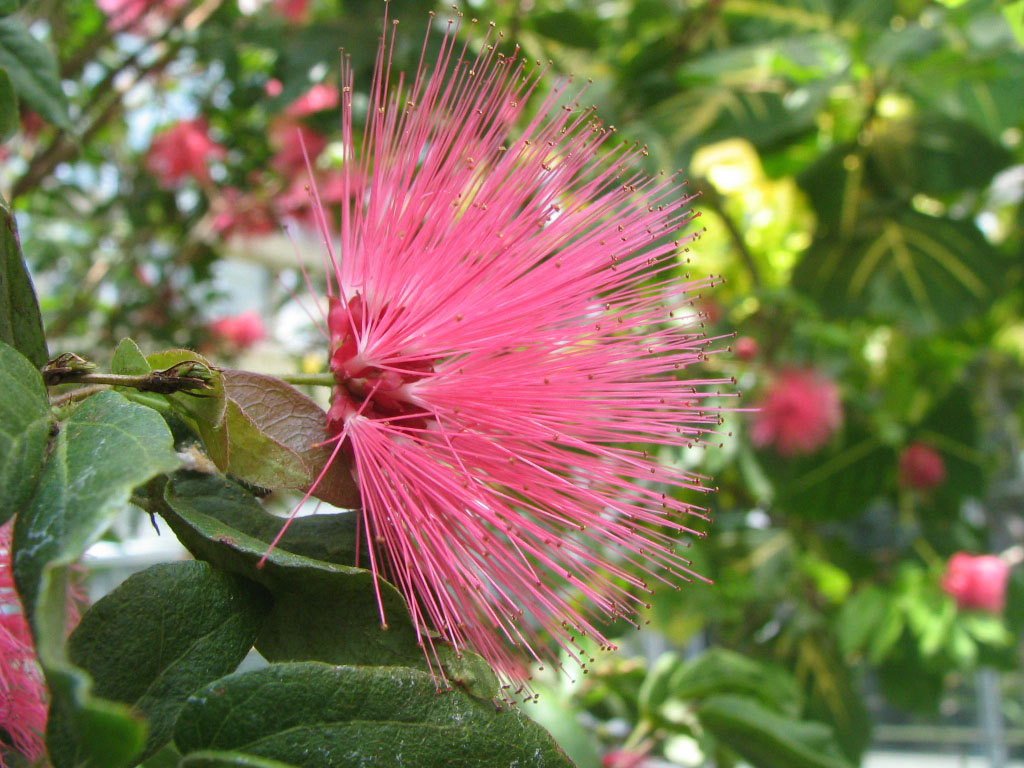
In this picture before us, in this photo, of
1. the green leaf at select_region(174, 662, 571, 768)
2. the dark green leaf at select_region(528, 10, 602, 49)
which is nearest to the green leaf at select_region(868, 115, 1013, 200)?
the dark green leaf at select_region(528, 10, 602, 49)

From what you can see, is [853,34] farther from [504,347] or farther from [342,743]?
[342,743]

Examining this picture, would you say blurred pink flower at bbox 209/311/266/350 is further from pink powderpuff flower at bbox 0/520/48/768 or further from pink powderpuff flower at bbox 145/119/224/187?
pink powderpuff flower at bbox 0/520/48/768

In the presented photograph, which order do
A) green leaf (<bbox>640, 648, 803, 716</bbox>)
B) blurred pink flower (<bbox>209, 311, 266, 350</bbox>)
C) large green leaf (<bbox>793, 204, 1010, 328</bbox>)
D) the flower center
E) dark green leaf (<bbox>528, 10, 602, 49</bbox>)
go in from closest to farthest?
the flower center
green leaf (<bbox>640, 648, 803, 716</bbox>)
dark green leaf (<bbox>528, 10, 602, 49</bbox>)
large green leaf (<bbox>793, 204, 1010, 328</bbox>)
blurred pink flower (<bbox>209, 311, 266, 350</bbox>)

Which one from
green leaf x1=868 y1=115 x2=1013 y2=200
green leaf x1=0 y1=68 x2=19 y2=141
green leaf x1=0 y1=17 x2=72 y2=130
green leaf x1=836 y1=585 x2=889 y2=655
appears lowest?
green leaf x1=836 y1=585 x2=889 y2=655

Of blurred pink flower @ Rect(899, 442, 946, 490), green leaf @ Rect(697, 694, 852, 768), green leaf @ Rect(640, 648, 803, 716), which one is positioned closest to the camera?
green leaf @ Rect(697, 694, 852, 768)

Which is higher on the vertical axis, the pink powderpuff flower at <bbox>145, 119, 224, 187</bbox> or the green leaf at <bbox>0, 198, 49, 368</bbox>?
the pink powderpuff flower at <bbox>145, 119, 224, 187</bbox>

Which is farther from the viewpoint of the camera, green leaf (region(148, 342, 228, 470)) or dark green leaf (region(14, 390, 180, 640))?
green leaf (region(148, 342, 228, 470))

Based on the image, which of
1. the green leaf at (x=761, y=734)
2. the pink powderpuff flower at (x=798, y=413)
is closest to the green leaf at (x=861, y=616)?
the pink powderpuff flower at (x=798, y=413)
